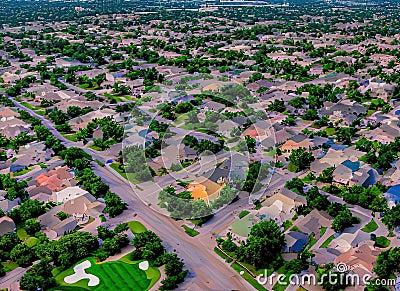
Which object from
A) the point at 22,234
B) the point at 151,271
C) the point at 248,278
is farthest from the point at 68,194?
the point at 248,278

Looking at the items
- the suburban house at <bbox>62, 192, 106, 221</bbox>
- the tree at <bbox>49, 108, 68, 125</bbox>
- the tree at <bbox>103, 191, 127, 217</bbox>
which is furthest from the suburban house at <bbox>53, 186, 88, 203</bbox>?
the tree at <bbox>49, 108, 68, 125</bbox>

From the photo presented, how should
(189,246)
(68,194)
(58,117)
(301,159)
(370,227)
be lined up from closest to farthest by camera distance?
(189,246) → (370,227) → (68,194) → (301,159) → (58,117)

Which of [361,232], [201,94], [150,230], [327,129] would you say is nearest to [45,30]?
[201,94]

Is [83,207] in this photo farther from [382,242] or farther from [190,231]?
[382,242]

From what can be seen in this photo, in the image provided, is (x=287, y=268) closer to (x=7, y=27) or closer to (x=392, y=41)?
(x=392, y=41)

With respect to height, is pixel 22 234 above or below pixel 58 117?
below

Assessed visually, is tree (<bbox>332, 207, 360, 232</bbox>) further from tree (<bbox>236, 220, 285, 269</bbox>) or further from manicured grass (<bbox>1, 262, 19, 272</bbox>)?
manicured grass (<bbox>1, 262, 19, 272</bbox>)

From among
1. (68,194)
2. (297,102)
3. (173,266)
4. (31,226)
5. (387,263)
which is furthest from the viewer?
(297,102)
